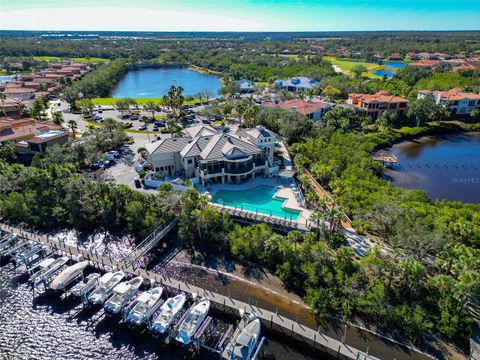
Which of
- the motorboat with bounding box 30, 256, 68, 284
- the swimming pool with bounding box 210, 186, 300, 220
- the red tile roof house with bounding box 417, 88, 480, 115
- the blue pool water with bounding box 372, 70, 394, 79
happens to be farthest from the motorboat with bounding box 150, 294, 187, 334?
the blue pool water with bounding box 372, 70, 394, 79

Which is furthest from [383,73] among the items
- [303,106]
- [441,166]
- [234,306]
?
[234,306]

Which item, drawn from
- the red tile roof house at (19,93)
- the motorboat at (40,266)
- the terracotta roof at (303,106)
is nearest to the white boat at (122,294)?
the motorboat at (40,266)

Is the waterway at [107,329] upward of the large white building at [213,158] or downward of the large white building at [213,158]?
downward

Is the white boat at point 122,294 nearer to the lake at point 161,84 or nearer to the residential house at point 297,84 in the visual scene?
the lake at point 161,84

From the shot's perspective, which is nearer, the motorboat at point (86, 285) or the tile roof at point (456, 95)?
the motorboat at point (86, 285)

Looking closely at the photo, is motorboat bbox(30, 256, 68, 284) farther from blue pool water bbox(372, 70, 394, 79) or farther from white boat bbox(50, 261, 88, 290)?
blue pool water bbox(372, 70, 394, 79)

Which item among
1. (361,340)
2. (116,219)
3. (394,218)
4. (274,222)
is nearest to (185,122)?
(116,219)

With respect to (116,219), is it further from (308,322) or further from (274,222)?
(308,322)
